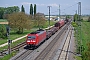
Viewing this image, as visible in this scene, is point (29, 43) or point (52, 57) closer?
point (52, 57)

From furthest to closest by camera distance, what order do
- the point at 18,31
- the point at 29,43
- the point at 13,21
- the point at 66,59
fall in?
the point at 18,31 → the point at 13,21 → the point at 29,43 → the point at 66,59

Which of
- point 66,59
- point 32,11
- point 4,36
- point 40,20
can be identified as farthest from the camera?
point 32,11

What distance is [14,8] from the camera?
198 m

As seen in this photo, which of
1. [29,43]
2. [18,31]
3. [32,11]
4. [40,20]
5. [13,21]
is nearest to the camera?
[29,43]

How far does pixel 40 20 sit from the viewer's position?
90.9 meters

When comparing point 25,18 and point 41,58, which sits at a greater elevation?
point 25,18

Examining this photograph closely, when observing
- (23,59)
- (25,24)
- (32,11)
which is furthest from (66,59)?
(32,11)

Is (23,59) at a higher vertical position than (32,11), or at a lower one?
lower

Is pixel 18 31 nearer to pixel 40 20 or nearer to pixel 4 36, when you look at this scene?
pixel 4 36

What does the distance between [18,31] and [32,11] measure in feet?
224

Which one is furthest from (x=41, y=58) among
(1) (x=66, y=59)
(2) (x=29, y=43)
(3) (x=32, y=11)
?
(3) (x=32, y=11)

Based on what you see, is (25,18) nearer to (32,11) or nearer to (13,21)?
(13,21)

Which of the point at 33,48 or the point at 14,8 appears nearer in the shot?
the point at 33,48

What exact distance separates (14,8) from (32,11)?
209 feet
